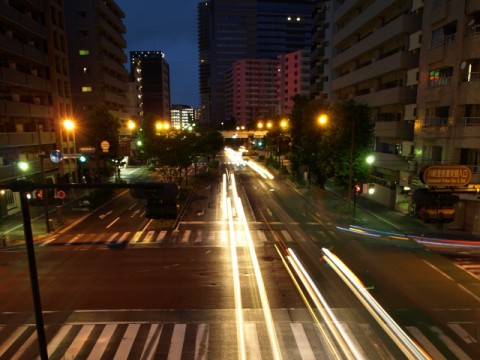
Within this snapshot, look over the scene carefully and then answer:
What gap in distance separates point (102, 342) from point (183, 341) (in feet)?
10.0

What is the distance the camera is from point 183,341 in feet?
40.2

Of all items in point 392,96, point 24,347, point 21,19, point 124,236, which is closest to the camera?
point 24,347

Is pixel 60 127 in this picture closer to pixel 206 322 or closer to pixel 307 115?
pixel 307 115

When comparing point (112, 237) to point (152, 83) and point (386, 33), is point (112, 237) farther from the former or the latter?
point (152, 83)

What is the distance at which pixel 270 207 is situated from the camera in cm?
3581

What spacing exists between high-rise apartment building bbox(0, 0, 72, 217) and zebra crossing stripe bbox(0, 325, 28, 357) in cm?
1877

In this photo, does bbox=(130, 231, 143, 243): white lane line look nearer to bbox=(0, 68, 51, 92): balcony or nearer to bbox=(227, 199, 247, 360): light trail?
bbox=(227, 199, 247, 360): light trail

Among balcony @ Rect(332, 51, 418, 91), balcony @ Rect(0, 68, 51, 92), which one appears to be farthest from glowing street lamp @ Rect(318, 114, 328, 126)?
balcony @ Rect(0, 68, 51, 92)

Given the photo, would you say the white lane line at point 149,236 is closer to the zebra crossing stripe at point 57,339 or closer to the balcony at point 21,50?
the zebra crossing stripe at point 57,339

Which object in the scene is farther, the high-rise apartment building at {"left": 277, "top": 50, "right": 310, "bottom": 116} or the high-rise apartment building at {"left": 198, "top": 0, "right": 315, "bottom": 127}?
the high-rise apartment building at {"left": 198, "top": 0, "right": 315, "bottom": 127}

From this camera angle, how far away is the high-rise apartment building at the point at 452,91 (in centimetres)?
2491

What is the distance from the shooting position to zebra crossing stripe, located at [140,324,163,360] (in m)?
11.5

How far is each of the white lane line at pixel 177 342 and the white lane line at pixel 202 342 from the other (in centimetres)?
57

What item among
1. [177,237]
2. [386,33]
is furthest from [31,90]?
[386,33]
